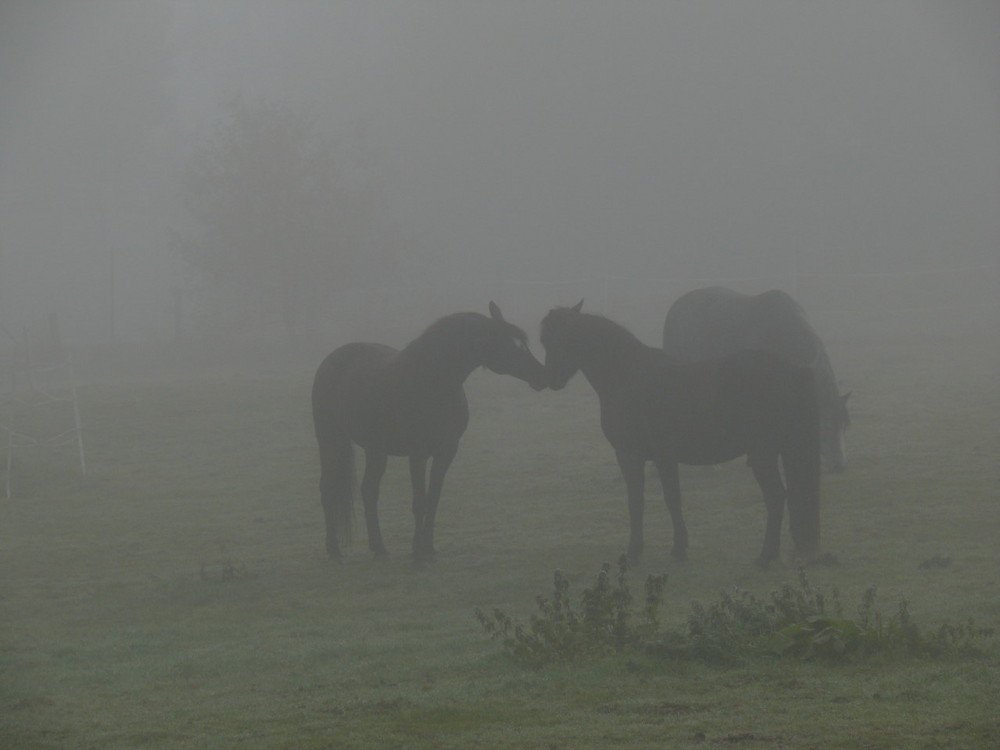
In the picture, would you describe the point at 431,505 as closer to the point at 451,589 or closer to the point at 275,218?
the point at 451,589

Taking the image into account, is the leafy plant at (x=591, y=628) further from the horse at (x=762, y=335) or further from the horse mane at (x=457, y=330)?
the horse at (x=762, y=335)

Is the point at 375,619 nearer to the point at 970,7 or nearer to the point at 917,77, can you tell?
the point at 970,7

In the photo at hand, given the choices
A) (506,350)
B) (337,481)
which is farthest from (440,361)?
(337,481)

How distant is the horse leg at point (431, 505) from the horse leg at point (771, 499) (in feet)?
8.00

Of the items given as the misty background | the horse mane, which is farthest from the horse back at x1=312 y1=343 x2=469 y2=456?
the misty background

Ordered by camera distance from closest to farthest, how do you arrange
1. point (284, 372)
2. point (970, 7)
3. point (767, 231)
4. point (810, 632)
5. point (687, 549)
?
point (810, 632)
point (687, 549)
point (284, 372)
point (970, 7)
point (767, 231)

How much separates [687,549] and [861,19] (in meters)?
52.9

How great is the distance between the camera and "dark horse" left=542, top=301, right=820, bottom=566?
8211 millimetres

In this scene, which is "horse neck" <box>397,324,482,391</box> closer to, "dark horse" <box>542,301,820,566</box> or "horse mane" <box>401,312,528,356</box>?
"horse mane" <box>401,312,528,356</box>

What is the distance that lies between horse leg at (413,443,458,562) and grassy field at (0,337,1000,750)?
146mm

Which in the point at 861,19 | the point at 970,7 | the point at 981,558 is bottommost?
the point at 981,558

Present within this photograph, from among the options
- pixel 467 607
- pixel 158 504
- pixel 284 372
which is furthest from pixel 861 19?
pixel 467 607

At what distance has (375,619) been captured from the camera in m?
7.70

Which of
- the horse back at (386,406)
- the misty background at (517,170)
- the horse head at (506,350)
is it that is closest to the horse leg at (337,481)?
the horse back at (386,406)
